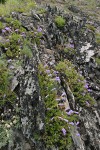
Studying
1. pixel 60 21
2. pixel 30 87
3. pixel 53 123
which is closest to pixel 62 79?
pixel 30 87

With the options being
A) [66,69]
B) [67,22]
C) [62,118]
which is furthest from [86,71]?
[62,118]

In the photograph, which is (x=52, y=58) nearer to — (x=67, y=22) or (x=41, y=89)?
(x=41, y=89)

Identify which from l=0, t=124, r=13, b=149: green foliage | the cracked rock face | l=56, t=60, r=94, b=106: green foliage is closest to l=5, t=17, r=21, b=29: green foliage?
the cracked rock face

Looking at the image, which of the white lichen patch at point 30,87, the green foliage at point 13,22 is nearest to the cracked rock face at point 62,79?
the white lichen patch at point 30,87

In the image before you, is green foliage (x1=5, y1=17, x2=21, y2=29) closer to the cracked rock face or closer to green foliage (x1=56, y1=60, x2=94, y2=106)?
the cracked rock face

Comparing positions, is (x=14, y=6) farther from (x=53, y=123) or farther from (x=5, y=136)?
(x=5, y=136)

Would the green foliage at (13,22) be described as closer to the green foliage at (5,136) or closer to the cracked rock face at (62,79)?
the cracked rock face at (62,79)

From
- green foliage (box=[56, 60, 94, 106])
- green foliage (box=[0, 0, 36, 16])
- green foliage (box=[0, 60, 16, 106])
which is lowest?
green foliage (box=[56, 60, 94, 106])

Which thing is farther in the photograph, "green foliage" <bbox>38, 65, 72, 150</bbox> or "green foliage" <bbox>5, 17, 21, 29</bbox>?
"green foliage" <bbox>5, 17, 21, 29</bbox>
